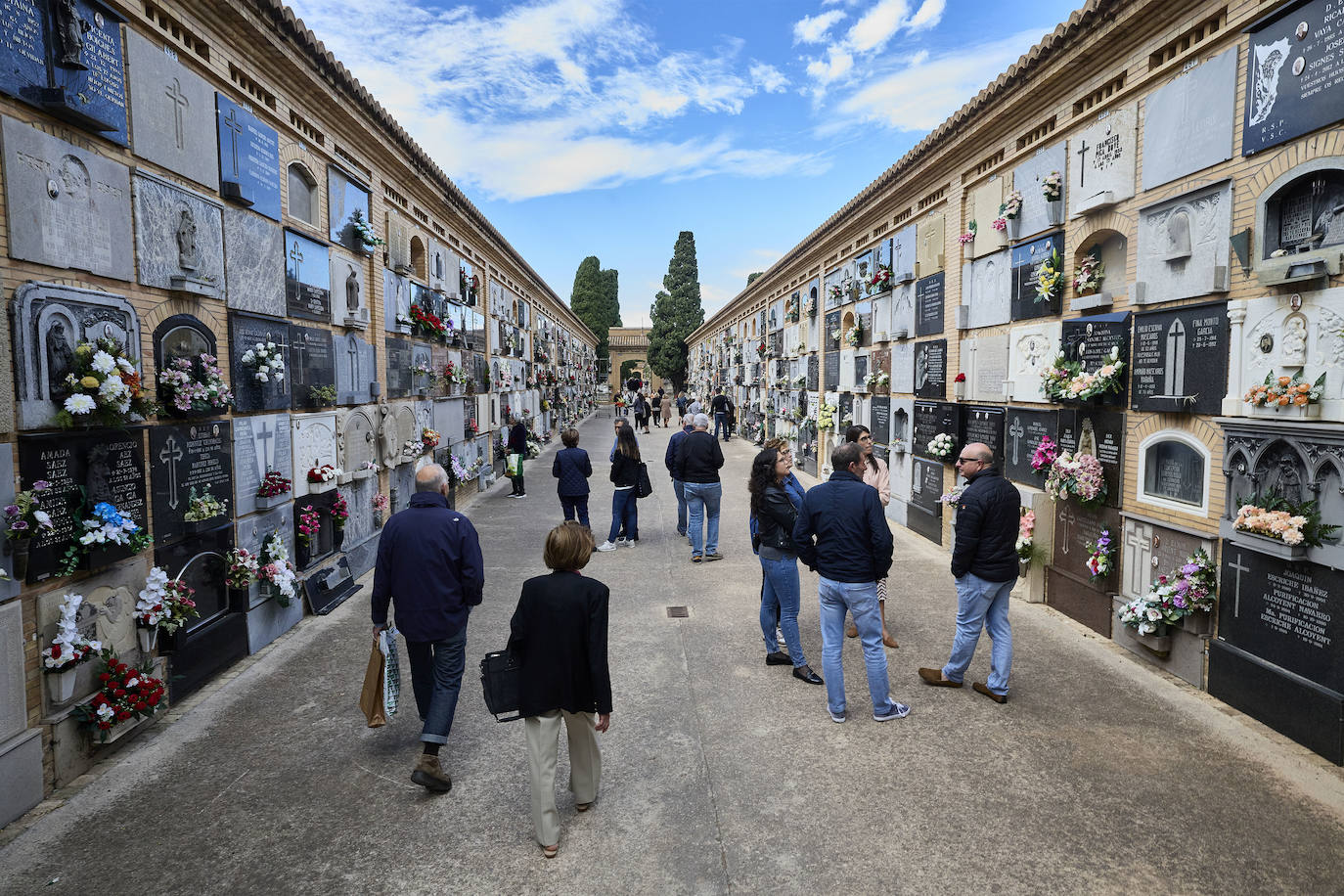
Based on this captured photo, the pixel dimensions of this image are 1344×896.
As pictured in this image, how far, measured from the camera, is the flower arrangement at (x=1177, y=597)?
5.31 metres

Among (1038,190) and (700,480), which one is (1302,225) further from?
(700,480)

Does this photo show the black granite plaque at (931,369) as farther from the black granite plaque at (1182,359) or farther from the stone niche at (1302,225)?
the stone niche at (1302,225)

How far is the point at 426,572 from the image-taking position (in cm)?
414

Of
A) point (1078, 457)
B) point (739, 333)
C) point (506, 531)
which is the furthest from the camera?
point (739, 333)

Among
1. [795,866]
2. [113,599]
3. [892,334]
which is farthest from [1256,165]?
[113,599]

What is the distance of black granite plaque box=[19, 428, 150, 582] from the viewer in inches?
159

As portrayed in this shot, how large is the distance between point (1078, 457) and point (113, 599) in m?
7.45

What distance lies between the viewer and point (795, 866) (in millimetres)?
3426

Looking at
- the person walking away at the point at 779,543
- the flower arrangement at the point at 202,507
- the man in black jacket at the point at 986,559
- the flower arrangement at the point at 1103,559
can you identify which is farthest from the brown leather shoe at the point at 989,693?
the flower arrangement at the point at 202,507

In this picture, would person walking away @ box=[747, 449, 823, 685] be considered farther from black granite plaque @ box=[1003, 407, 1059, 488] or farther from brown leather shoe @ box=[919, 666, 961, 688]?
black granite plaque @ box=[1003, 407, 1059, 488]

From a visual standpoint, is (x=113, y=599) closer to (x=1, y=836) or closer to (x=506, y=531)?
(x=1, y=836)

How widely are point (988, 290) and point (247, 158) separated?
7.96 metres

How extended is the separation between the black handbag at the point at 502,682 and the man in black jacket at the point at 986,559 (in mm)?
3009

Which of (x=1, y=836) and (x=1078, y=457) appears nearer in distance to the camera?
(x=1, y=836)
